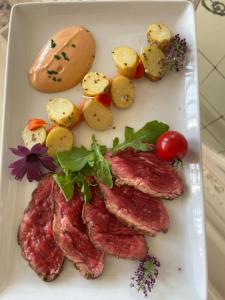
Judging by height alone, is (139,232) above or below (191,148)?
below

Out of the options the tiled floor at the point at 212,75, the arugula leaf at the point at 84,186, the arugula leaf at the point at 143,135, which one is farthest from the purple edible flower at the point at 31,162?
the tiled floor at the point at 212,75

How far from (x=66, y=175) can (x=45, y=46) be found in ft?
1.59

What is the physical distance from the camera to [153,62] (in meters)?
1.41

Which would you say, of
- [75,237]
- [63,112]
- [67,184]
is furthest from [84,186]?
[63,112]

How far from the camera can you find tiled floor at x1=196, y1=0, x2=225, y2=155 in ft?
5.49

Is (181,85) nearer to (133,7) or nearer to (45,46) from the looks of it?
(133,7)

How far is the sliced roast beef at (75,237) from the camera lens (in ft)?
4.08

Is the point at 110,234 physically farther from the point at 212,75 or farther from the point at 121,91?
the point at 212,75

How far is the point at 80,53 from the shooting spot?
1443 millimetres

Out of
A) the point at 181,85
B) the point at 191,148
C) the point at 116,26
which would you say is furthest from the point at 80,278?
the point at 116,26

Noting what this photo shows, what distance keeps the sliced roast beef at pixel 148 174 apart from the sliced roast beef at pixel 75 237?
15 cm

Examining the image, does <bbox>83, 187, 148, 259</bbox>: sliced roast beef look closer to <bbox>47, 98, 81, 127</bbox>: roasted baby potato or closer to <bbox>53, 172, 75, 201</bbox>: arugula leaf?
<bbox>53, 172, 75, 201</bbox>: arugula leaf

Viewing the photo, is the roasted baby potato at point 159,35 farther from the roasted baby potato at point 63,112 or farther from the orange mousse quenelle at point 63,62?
the roasted baby potato at point 63,112

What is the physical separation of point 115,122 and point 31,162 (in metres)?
0.30
